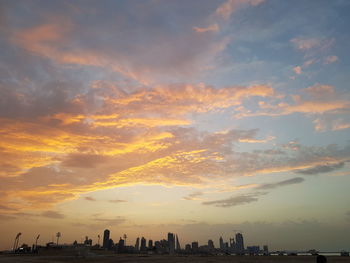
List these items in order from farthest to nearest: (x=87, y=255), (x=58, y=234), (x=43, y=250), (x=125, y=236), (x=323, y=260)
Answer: (x=125, y=236) < (x=58, y=234) < (x=43, y=250) < (x=87, y=255) < (x=323, y=260)

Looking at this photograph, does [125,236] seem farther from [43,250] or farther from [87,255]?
[87,255]

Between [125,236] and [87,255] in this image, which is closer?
[87,255]

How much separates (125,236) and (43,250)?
64.3 metres

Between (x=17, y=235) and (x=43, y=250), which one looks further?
(x=17, y=235)

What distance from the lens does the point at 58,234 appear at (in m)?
151

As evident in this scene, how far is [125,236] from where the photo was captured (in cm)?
18238

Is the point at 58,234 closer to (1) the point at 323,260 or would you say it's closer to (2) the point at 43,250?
(2) the point at 43,250

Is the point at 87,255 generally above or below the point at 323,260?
below

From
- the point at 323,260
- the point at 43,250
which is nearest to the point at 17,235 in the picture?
the point at 43,250

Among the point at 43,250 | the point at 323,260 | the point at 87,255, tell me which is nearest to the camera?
the point at 323,260

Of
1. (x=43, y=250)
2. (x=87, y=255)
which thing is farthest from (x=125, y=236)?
(x=87, y=255)

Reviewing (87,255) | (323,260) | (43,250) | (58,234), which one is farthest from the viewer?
(58,234)

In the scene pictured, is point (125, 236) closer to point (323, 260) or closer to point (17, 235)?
point (17, 235)

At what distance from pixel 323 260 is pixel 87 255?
88.1 m
